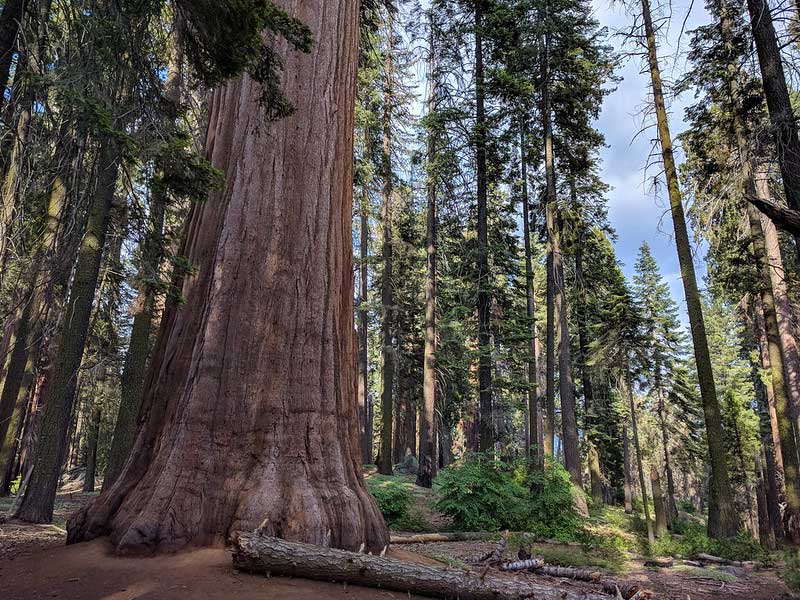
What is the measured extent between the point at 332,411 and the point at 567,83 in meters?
17.9

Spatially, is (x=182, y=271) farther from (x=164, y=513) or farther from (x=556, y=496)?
(x=556, y=496)

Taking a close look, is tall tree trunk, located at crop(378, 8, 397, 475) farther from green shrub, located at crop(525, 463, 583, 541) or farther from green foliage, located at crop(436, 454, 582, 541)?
green shrub, located at crop(525, 463, 583, 541)

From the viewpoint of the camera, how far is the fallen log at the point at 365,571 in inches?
128

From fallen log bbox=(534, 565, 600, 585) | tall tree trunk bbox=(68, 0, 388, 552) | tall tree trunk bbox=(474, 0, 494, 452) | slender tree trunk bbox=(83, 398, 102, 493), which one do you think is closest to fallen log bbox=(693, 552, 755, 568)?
fallen log bbox=(534, 565, 600, 585)

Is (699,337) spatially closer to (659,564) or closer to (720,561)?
(720,561)

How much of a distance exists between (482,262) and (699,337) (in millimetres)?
7311

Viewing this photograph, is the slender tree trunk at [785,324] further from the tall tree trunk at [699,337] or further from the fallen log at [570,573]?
the fallen log at [570,573]

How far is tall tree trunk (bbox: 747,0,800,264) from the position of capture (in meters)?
7.21

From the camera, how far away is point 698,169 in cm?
1559

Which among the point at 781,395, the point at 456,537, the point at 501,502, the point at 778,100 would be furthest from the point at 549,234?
the point at 456,537

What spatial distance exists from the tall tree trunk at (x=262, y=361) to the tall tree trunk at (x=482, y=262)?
1183 cm

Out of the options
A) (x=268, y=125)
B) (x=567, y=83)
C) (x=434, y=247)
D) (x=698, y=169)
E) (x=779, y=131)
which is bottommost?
(x=268, y=125)

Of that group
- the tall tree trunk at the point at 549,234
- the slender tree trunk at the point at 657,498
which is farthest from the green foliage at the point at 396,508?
the tall tree trunk at the point at 549,234

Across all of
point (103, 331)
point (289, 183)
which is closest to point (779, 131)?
point (289, 183)
